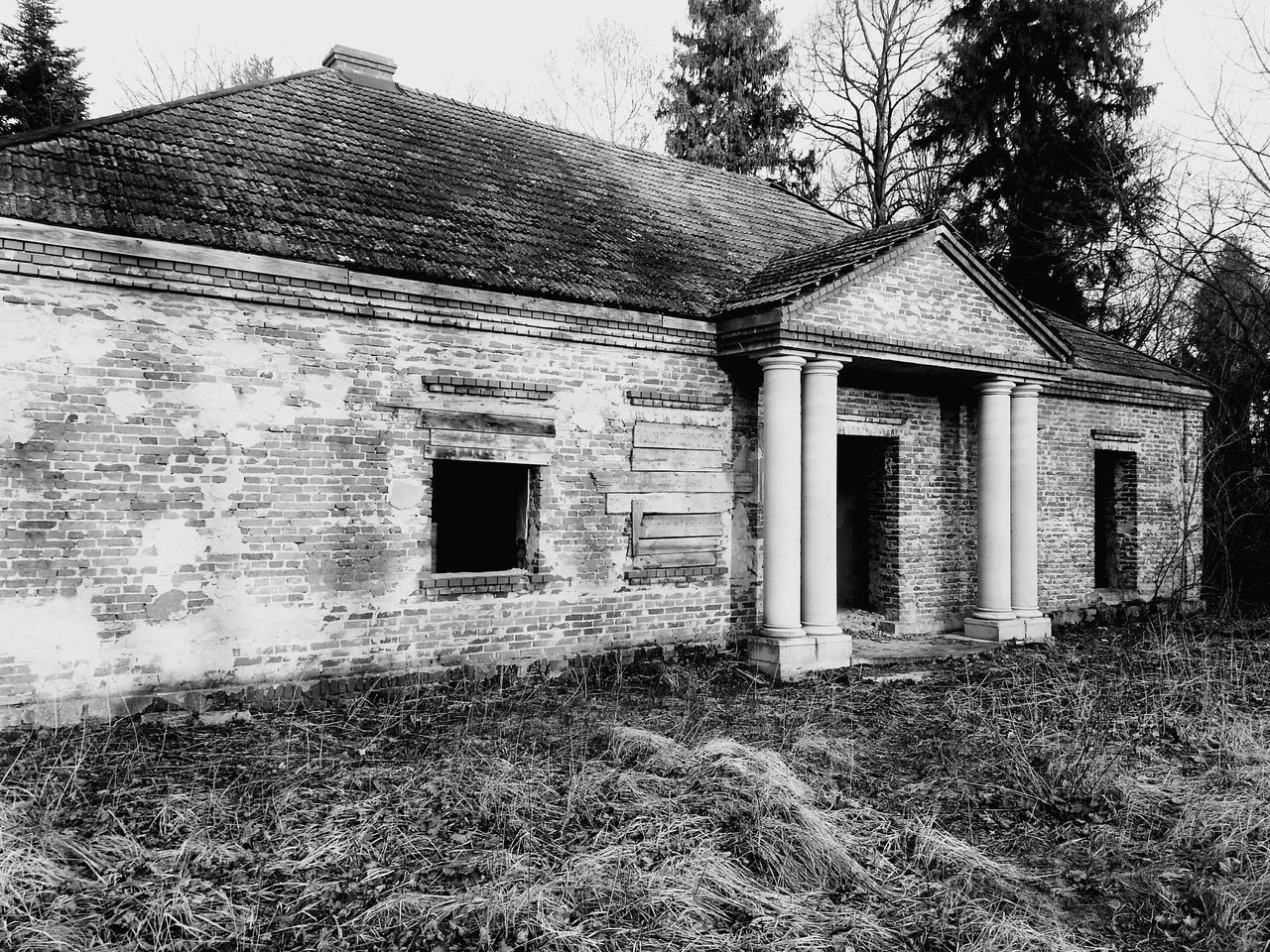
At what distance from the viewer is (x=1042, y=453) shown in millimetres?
13023

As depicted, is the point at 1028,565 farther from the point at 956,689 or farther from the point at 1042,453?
the point at 956,689

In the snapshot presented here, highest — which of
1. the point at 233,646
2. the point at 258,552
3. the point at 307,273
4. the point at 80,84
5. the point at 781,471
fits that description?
the point at 80,84

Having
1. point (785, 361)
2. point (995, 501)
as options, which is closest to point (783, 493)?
point (785, 361)

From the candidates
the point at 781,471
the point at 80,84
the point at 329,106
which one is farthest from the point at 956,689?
the point at 80,84

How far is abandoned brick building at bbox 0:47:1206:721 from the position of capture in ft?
22.0

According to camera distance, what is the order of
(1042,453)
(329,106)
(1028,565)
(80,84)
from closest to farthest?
(329,106) → (1028,565) → (1042,453) → (80,84)

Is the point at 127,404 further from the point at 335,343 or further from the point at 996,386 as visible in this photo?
the point at 996,386

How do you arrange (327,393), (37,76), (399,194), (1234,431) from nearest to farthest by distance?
(327,393) < (399,194) < (1234,431) < (37,76)

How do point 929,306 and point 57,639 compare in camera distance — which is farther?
point 929,306

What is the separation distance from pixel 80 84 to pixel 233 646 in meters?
23.7

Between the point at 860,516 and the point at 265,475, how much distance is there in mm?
8177

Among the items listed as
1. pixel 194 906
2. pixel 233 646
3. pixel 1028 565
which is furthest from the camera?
pixel 1028 565

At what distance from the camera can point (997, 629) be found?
11.1 m

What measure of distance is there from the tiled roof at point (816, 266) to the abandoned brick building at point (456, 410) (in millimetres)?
75
